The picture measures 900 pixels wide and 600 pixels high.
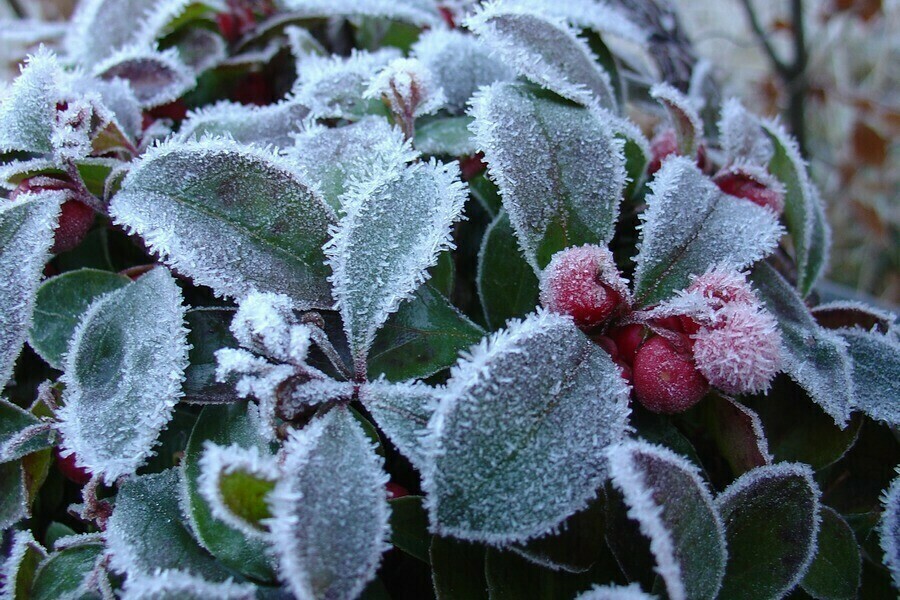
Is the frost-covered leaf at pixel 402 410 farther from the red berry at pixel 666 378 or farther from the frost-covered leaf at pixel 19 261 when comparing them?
the frost-covered leaf at pixel 19 261

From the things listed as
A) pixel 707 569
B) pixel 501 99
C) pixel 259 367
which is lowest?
pixel 707 569

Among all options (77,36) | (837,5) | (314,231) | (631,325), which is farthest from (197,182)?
(837,5)

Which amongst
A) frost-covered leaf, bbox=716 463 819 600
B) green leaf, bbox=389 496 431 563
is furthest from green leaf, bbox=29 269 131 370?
frost-covered leaf, bbox=716 463 819 600

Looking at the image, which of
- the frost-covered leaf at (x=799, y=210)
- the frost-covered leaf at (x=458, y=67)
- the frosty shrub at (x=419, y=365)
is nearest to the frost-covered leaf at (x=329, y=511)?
the frosty shrub at (x=419, y=365)

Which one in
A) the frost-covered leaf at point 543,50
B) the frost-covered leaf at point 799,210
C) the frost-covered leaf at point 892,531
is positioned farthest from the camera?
the frost-covered leaf at point 799,210

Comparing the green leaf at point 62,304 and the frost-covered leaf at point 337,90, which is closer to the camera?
the green leaf at point 62,304

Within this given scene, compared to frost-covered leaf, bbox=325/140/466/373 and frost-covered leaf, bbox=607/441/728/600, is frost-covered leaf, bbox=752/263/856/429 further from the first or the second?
frost-covered leaf, bbox=325/140/466/373

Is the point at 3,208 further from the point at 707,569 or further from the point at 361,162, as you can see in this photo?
the point at 707,569
